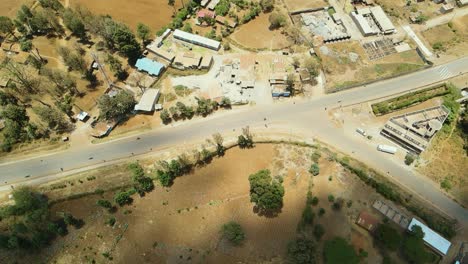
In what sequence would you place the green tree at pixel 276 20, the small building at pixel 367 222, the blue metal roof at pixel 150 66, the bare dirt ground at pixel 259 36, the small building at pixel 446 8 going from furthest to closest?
the small building at pixel 446 8 < the green tree at pixel 276 20 < the bare dirt ground at pixel 259 36 < the blue metal roof at pixel 150 66 < the small building at pixel 367 222

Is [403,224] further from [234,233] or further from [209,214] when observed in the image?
[209,214]

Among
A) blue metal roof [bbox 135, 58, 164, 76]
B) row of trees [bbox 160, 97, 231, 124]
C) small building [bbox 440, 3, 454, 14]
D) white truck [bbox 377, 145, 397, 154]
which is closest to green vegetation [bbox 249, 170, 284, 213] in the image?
row of trees [bbox 160, 97, 231, 124]

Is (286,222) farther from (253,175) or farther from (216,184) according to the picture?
(216,184)

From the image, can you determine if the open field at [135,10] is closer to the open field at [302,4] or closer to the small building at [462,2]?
the open field at [302,4]

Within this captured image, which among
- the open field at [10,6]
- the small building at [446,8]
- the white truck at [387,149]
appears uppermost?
the open field at [10,6]

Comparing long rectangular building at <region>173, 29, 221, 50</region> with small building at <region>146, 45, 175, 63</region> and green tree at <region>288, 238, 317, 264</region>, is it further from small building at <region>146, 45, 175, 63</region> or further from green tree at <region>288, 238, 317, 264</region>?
green tree at <region>288, 238, 317, 264</region>

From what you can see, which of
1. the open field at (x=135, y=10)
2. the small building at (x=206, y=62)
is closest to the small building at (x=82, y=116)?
the open field at (x=135, y=10)
